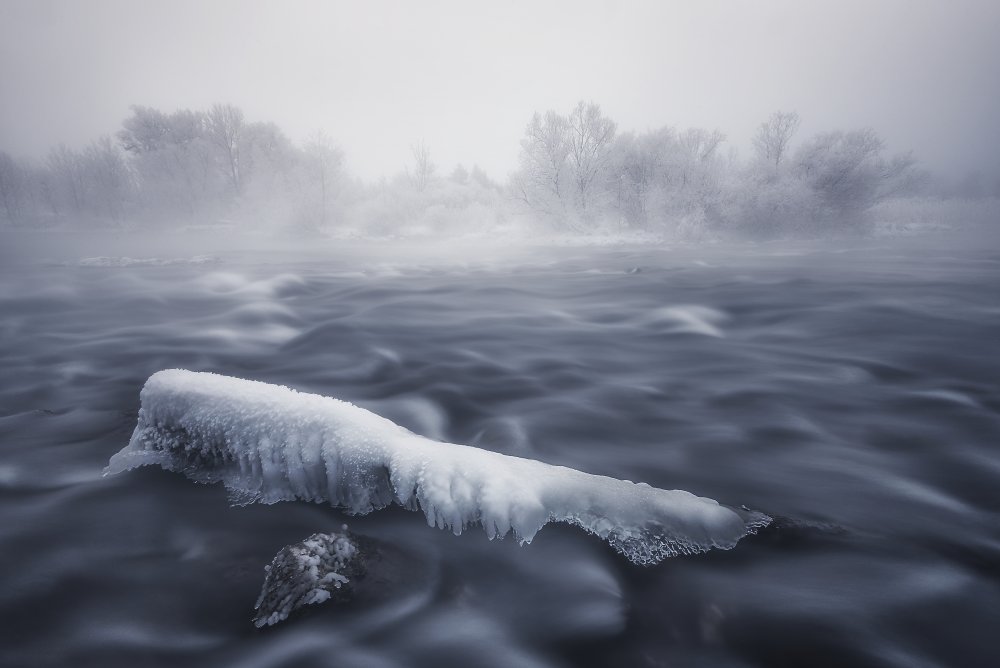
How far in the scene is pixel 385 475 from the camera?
1.99 meters

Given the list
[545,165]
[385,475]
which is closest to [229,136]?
[545,165]

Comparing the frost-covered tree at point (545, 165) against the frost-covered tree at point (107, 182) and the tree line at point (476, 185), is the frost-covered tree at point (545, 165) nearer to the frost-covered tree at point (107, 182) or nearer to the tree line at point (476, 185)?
the tree line at point (476, 185)

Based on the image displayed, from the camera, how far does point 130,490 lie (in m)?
2.36

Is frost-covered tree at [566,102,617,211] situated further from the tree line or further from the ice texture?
the ice texture

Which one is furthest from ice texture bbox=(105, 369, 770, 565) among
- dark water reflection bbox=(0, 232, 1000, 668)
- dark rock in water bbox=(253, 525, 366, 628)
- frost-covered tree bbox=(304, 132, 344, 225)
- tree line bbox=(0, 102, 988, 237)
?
frost-covered tree bbox=(304, 132, 344, 225)

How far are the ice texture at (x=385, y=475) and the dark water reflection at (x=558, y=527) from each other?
106mm

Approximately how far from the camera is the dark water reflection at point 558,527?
1.55 m

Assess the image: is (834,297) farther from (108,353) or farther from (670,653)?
(108,353)

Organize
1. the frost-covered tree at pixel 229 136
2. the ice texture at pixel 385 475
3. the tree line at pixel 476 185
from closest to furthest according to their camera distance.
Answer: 1. the ice texture at pixel 385 475
2. the tree line at pixel 476 185
3. the frost-covered tree at pixel 229 136

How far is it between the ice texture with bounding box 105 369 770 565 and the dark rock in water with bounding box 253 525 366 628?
34cm

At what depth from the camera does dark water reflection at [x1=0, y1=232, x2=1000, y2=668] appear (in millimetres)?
1551

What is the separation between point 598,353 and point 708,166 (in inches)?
1115

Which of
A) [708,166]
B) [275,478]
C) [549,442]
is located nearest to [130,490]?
[275,478]

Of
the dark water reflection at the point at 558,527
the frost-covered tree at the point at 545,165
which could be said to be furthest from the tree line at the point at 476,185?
the dark water reflection at the point at 558,527
